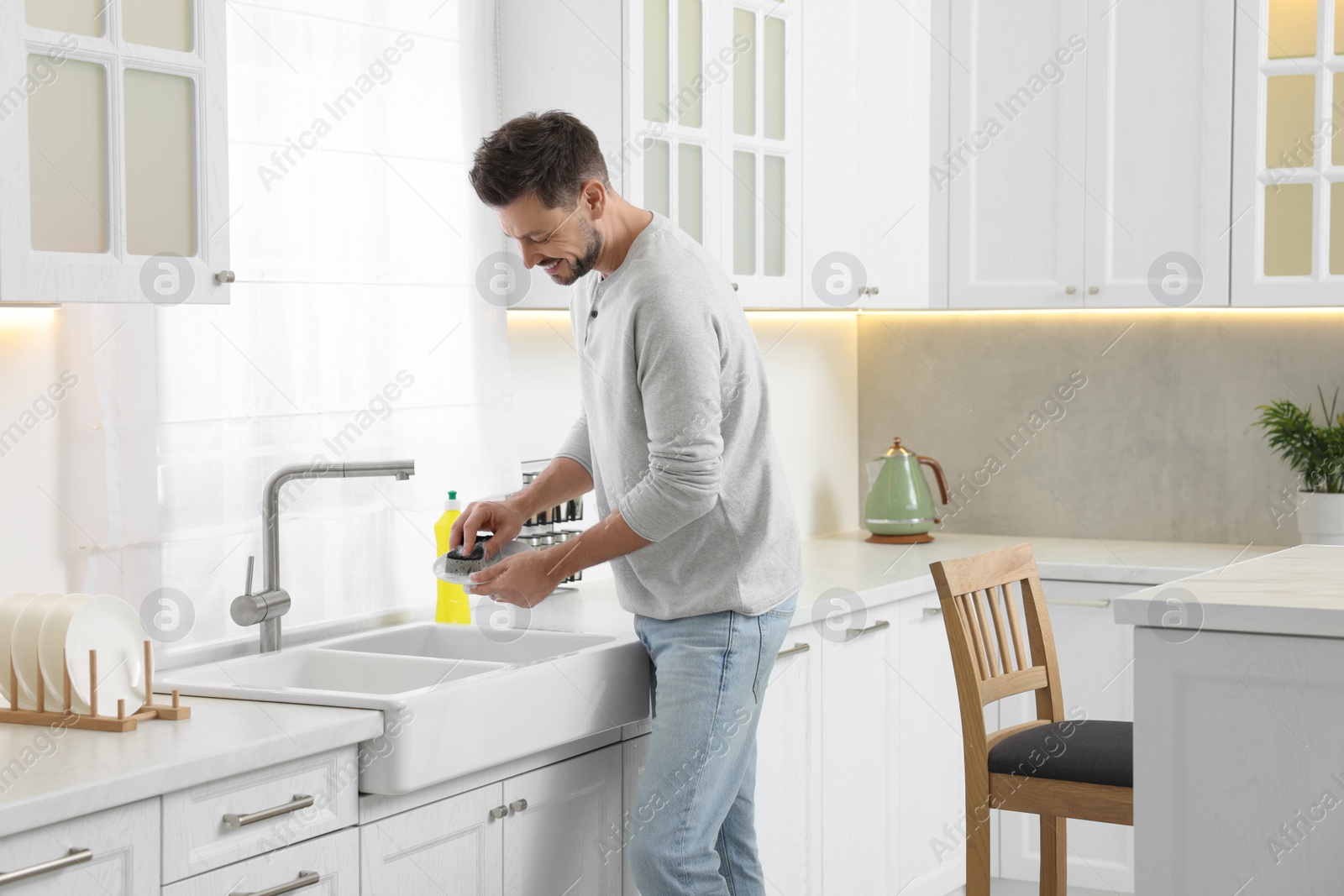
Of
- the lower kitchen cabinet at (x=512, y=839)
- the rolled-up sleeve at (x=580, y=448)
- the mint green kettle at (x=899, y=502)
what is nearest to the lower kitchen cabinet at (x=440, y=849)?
the lower kitchen cabinet at (x=512, y=839)

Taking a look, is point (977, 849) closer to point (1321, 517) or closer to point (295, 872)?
point (295, 872)

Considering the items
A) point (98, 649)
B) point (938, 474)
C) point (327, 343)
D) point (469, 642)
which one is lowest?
point (469, 642)

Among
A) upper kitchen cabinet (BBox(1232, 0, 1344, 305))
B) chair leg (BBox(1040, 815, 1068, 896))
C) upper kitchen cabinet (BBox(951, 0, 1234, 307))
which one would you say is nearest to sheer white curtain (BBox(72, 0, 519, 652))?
chair leg (BBox(1040, 815, 1068, 896))

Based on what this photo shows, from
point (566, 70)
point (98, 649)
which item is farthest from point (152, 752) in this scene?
point (566, 70)

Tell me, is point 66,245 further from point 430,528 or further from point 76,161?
point 430,528

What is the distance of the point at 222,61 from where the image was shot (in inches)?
73.8

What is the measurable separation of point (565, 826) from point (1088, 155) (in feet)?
7.03

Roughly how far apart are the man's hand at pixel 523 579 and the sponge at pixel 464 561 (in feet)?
0.15

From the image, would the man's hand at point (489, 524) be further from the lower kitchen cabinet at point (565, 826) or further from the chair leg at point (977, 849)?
the chair leg at point (977, 849)

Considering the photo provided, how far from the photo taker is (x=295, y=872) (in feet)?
5.68

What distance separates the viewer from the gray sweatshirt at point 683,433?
1.90m

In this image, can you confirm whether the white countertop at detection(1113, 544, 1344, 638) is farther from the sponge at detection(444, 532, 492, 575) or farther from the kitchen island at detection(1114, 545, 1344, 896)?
the sponge at detection(444, 532, 492, 575)

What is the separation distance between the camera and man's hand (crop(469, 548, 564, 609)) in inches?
77.9

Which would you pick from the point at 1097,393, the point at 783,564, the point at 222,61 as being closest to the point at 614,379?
the point at 783,564
